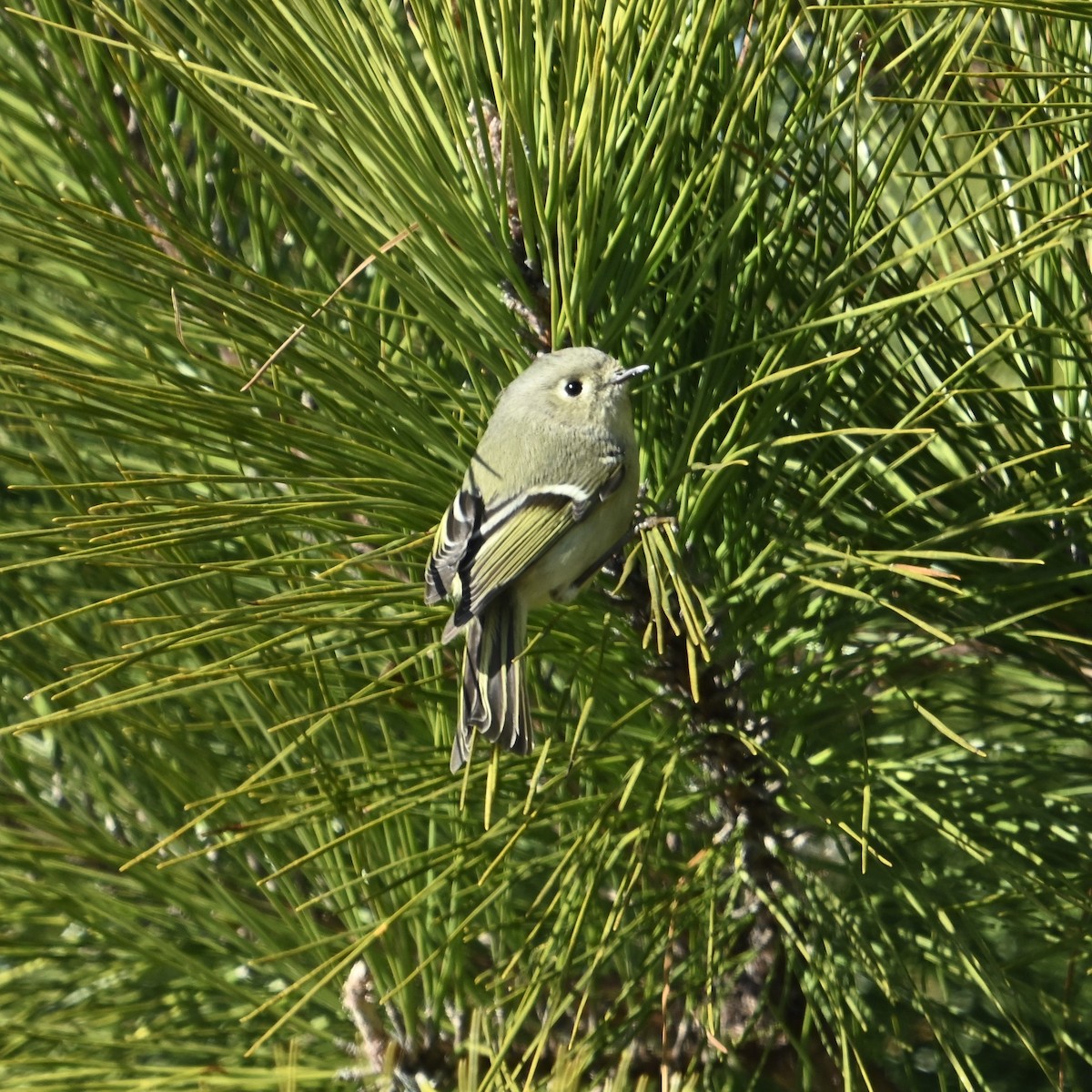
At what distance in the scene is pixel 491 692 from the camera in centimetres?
93

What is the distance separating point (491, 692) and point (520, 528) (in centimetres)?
22

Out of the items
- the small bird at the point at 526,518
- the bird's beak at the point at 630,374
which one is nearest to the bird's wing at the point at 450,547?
the small bird at the point at 526,518

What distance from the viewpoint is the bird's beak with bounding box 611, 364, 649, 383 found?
94 cm

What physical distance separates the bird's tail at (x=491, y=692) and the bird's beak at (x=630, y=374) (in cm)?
19

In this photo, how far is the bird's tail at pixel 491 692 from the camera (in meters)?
0.90

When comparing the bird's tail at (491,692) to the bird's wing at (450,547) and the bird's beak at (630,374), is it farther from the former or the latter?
the bird's beak at (630,374)

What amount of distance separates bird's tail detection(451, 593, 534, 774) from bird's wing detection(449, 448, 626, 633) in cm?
2

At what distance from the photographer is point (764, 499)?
94cm

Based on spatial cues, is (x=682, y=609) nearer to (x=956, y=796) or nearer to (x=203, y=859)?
(x=956, y=796)

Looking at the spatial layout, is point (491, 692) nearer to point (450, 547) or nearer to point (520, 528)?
point (450, 547)

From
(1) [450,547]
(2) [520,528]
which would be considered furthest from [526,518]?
(1) [450,547]

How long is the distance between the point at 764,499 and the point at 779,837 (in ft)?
0.89

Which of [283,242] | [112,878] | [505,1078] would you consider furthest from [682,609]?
[283,242]

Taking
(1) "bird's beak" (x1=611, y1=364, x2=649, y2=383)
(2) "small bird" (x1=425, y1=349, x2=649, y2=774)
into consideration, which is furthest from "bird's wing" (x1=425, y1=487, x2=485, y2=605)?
(1) "bird's beak" (x1=611, y1=364, x2=649, y2=383)
